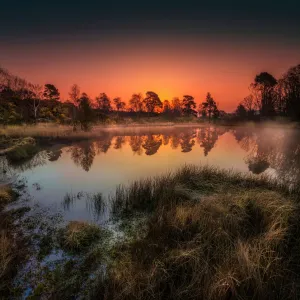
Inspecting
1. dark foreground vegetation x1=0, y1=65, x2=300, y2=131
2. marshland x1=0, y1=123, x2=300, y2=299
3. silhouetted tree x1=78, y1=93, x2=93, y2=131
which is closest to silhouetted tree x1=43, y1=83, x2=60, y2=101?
dark foreground vegetation x1=0, y1=65, x2=300, y2=131

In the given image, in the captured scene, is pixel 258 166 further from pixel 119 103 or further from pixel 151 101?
pixel 119 103

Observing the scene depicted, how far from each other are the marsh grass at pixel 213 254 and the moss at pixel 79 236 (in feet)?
2.40

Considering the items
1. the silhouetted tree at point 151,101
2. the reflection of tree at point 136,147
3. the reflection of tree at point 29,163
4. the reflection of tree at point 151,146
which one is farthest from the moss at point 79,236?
the silhouetted tree at point 151,101

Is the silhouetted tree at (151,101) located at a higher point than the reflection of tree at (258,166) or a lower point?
higher

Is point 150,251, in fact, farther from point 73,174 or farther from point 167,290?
point 73,174

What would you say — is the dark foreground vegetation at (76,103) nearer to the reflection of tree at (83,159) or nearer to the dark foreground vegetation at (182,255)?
the reflection of tree at (83,159)

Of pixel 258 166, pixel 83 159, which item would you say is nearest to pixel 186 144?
pixel 258 166

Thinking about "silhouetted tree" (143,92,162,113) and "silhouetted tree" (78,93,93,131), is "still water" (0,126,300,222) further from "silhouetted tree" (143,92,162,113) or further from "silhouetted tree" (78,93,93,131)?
"silhouetted tree" (143,92,162,113)

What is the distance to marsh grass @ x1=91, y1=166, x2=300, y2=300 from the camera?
3.16 meters

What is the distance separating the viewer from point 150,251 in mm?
4324

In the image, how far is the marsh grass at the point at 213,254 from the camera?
316cm

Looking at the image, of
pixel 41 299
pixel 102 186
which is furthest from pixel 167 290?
pixel 102 186

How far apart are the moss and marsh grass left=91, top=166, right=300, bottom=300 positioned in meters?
0.73

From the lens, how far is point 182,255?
3693 mm
